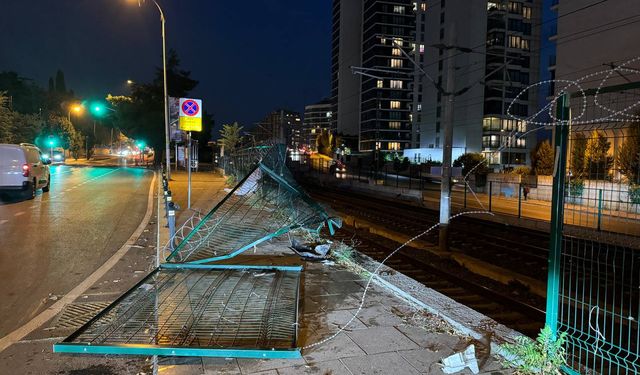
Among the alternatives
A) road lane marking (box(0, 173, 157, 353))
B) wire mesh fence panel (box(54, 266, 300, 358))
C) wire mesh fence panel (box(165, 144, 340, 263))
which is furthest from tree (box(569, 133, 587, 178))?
road lane marking (box(0, 173, 157, 353))

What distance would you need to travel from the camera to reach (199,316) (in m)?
5.18

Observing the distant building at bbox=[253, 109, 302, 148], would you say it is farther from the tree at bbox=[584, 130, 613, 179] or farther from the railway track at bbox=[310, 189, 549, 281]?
the tree at bbox=[584, 130, 613, 179]

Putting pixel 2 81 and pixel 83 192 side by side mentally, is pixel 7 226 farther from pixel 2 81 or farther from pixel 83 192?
pixel 2 81

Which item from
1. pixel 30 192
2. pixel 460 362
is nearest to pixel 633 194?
pixel 460 362

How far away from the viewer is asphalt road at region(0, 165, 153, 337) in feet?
20.9

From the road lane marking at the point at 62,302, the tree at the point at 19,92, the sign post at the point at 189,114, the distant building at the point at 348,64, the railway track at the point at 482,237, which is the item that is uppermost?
the distant building at the point at 348,64

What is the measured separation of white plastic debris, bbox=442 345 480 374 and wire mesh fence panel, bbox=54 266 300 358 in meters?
1.32

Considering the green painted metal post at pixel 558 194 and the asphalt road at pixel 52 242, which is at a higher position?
the green painted metal post at pixel 558 194

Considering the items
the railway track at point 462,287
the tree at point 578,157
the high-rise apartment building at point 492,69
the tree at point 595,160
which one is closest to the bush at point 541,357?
the railway track at point 462,287

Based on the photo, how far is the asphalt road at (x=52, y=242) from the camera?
6.36m

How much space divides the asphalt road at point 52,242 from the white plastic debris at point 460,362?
15.1 ft

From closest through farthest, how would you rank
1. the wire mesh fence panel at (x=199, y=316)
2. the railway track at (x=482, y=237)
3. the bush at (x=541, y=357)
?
the bush at (x=541, y=357) < the wire mesh fence panel at (x=199, y=316) < the railway track at (x=482, y=237)

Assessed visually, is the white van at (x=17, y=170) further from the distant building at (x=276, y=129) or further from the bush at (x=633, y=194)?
the bush at (x=633, y=194)

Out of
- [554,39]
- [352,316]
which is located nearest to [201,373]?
[352,316]
